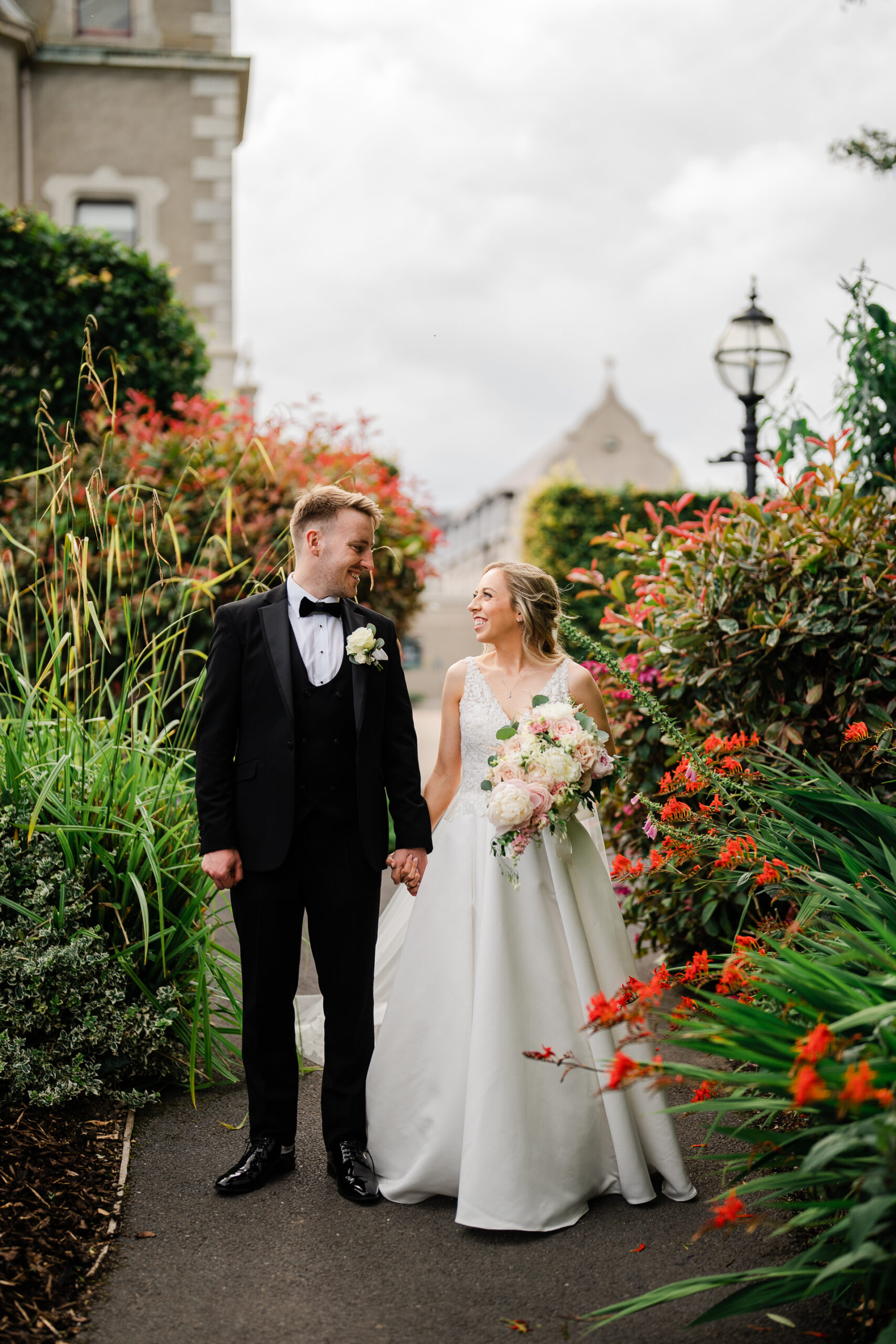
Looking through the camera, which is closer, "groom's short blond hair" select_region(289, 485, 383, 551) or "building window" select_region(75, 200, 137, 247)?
"groom's short blond hair" select_region(289, 485, 383, 551)

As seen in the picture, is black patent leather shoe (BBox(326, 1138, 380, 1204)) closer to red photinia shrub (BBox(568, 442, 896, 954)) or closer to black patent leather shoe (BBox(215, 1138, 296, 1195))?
black patent leather shoe (BBox(215, 1138, 296, 1195))

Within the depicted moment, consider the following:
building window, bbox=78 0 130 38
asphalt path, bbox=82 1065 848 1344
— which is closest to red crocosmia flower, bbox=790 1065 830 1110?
asphalt path, bbox=82 1065 848 1344

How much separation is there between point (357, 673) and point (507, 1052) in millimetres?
1220

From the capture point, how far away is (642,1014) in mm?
2225

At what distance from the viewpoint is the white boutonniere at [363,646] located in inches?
A: 129

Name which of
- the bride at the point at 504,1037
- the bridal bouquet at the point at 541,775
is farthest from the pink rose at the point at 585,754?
the bride at the point at 504,1037

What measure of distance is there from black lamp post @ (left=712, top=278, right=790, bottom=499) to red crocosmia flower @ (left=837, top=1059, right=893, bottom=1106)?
24.3 ft

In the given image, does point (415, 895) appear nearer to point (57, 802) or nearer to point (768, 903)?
point (57, 802)

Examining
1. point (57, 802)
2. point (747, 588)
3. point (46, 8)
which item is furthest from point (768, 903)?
point (46, 8)

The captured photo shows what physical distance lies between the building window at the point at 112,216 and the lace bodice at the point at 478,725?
40.2 ft

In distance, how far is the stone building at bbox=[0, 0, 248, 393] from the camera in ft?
44.9

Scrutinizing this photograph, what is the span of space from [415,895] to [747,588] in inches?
78.7

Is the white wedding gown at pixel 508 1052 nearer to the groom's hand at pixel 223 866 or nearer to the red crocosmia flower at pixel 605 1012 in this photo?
the groom's hand at pixel 223 866

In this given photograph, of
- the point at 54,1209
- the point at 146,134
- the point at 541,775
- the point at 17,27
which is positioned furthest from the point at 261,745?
the point at 17,27
